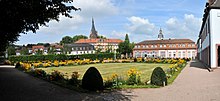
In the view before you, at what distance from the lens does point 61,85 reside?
14.5 metres

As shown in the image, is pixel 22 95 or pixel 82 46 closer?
pixel 22 95

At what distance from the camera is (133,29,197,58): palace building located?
93125 mm

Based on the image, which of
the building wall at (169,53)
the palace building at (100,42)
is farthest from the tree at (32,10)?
the palace building at (100,42)

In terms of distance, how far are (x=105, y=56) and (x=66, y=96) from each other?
180 feet

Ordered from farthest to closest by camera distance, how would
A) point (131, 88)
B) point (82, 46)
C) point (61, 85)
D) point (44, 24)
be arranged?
point (82, 46) < point (61, 85) < point (131, 88) < point (44, 24)

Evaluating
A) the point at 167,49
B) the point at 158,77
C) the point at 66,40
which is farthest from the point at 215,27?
the point at 66,40

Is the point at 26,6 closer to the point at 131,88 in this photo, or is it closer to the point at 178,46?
the point at 131,88

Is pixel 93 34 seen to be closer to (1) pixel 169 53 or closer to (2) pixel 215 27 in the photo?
(1) pixel 169 53

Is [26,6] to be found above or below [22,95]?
above

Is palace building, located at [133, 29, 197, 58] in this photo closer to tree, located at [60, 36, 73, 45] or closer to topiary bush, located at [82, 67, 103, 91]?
tree, located at [60, 36, 73, 45]

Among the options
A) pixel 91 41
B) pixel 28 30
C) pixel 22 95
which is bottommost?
pixel 22 95

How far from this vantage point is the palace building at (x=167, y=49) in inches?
3666

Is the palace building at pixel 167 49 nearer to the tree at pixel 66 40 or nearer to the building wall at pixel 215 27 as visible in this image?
the tree at pixel 66 40

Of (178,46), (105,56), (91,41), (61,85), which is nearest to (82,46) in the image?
(91,41)
